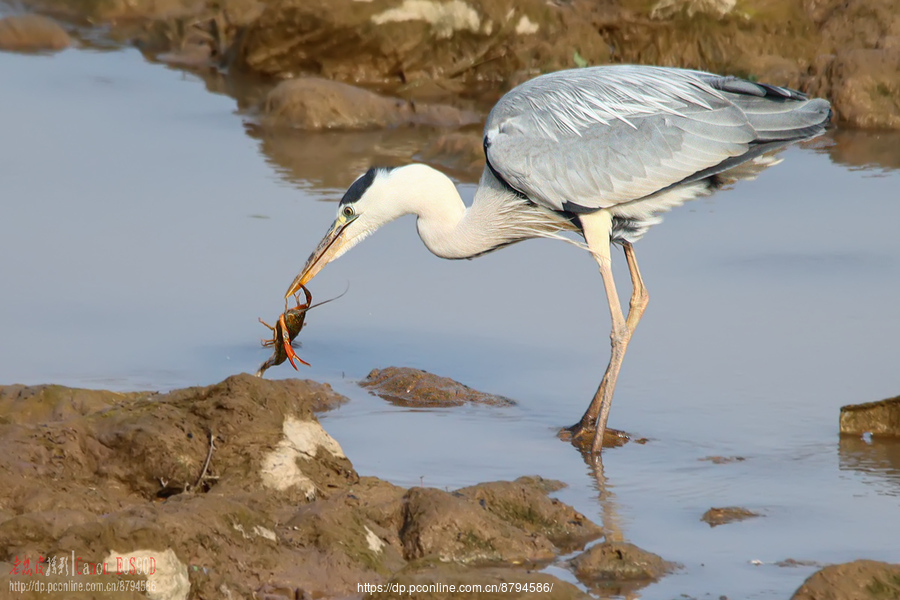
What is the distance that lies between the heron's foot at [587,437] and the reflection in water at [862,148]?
5.71m

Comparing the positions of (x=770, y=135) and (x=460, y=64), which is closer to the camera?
(x=770, y=135)

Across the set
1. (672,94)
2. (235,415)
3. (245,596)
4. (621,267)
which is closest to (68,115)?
(621,267)

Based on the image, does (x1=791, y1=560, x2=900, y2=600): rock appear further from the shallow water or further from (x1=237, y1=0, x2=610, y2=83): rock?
(x1=237, y1=0, x2=610, y2=83): rock

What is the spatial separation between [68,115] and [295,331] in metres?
7.44

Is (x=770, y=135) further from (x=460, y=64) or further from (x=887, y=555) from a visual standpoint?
(x=460, y=64)

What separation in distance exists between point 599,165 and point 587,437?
58.3 inches

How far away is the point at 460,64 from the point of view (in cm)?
1444

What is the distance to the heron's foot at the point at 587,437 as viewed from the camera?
22.2ft

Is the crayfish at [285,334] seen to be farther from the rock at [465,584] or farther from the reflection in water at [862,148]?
the reflection in water at [862,148]

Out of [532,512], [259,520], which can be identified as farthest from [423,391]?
[259,520]

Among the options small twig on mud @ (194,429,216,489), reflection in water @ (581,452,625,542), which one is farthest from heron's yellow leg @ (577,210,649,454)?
small twig on mud @ (194,429,216,489)

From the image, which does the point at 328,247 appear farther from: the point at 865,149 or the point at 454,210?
the point at 865,149

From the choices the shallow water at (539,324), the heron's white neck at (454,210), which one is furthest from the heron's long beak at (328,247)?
the shallow water at (539,324)

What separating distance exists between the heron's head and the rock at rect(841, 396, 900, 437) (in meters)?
2.69
